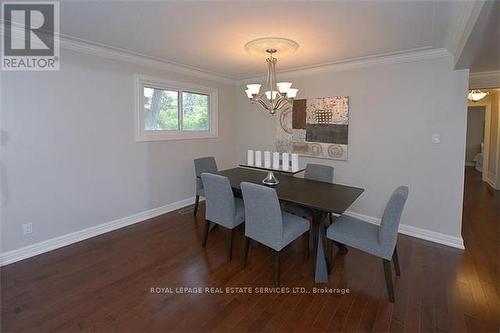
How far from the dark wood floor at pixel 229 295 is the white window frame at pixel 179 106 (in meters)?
1.51

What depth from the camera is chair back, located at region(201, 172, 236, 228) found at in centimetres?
264

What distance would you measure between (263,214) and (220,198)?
0.59 metres

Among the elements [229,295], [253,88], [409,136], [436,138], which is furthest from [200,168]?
[436,138]

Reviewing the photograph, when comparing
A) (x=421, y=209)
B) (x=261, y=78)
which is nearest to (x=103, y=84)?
(x=261, y=78)

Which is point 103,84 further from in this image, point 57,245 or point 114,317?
point 114,317

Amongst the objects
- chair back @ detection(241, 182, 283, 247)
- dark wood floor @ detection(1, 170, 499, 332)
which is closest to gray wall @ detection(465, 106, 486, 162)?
dark wood floor @ detection(1, 170, 499, 332)

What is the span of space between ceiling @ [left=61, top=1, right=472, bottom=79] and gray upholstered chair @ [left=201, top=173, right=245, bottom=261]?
4.74 ft

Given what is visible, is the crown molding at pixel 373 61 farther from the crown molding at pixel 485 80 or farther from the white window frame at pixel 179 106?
the crown molding at pixel 485 80

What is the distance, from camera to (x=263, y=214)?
2.33 metres

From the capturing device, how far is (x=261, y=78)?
466cm

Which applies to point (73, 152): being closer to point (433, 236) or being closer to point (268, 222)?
point (268, 222)

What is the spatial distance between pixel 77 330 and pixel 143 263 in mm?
870

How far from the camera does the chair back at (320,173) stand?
10.8 feet

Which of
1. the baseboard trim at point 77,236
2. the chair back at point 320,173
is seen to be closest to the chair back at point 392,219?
the chair back at point 320,173
